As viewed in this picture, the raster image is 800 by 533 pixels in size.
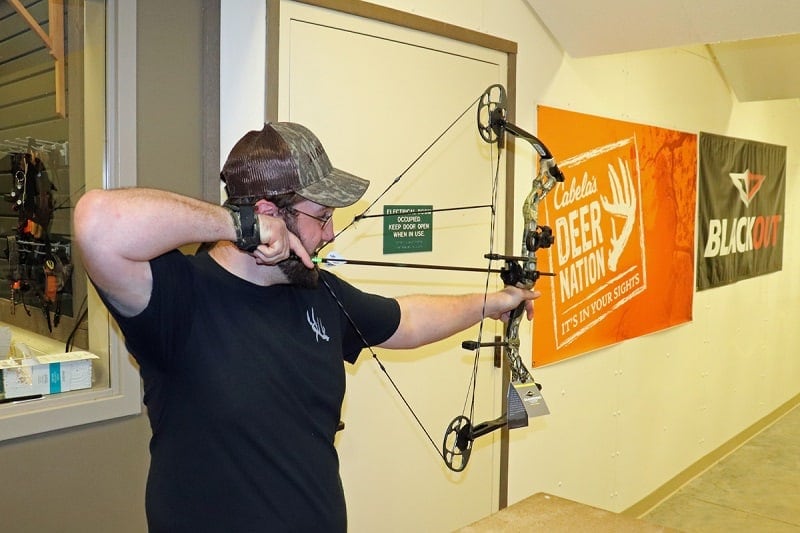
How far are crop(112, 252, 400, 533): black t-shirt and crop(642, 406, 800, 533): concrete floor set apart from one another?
9.12ft

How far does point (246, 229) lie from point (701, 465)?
14.6 feet

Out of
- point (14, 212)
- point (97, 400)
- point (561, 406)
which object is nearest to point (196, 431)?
point (97, 400)

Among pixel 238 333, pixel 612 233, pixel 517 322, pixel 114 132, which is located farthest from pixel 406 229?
pixel 612 233

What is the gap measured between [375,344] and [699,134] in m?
3.47

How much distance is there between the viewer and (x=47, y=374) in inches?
78.1

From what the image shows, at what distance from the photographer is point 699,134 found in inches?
184

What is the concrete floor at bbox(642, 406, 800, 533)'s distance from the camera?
13.7 ft

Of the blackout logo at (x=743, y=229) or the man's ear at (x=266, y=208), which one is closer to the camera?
the man's ear at (x=266, y=208)

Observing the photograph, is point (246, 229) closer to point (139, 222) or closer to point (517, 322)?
point (139, 222)

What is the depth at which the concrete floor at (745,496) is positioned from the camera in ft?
13.7

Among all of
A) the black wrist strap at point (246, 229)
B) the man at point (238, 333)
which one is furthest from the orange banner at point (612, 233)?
the black wrist strap at point (246, 229)

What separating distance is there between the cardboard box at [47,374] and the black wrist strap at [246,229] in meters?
0.96

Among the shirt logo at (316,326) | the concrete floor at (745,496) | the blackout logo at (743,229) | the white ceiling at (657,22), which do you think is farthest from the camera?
the blackout logo at (743,229)

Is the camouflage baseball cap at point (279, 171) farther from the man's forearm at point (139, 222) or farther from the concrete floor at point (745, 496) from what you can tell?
the concrete floor at point (745, 496)
